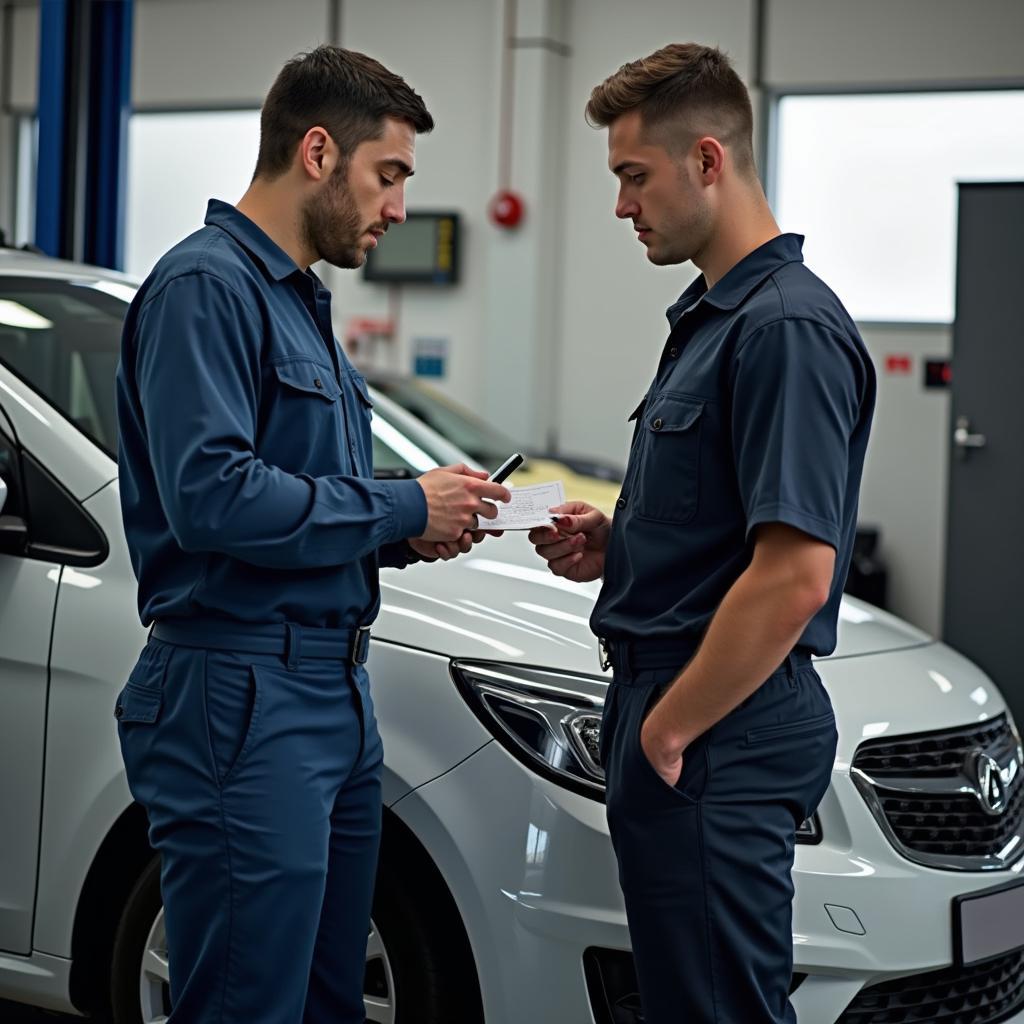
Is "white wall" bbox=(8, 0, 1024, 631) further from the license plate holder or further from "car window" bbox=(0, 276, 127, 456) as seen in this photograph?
the license plate holder

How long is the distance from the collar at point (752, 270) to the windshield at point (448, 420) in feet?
15.9

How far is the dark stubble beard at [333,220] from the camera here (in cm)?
191

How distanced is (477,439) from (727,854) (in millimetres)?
5316

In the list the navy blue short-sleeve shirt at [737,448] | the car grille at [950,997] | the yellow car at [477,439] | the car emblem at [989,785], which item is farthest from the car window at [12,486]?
the yellow car at [477,439]

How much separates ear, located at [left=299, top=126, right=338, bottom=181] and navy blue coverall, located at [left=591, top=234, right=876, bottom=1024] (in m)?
0.53

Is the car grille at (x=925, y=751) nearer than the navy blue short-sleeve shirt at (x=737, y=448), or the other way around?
the navy blue short-sleeve shirt at (x=737, y=448)

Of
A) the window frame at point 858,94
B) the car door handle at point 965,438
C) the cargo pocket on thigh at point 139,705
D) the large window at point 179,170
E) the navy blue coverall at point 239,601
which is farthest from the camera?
the large window at point 179,170

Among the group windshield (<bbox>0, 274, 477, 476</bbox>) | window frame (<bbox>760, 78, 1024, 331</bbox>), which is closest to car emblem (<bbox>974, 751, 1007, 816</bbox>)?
windshield (<bbox>0, 274, 477, 476</bbox>)

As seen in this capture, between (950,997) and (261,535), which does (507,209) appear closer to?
(950,997)

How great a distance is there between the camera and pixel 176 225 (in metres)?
10.3

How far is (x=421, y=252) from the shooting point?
9164 mm

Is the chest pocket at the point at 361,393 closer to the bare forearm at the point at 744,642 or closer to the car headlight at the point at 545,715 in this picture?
the car headlight at the point at 545,715

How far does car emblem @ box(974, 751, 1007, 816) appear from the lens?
→ 7.97 feet

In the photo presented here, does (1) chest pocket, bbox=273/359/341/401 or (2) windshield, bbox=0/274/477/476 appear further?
(2) windshield, bbox=0/274/477/476
